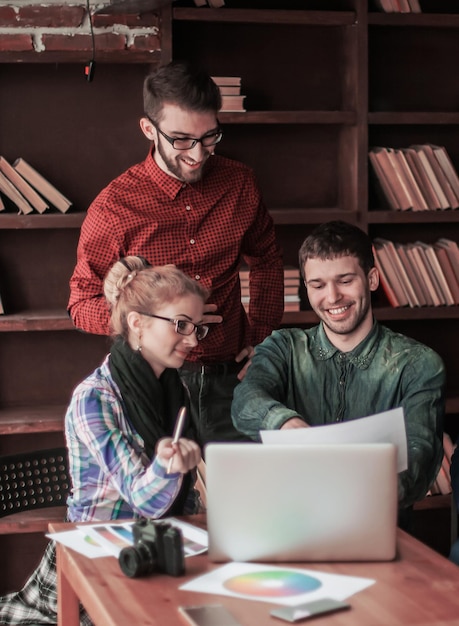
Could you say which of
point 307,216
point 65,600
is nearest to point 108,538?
point 65,600

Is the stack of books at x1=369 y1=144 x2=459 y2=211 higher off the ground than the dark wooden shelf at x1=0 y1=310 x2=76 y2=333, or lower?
higher

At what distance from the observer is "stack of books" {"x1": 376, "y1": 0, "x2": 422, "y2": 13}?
12.2 ft

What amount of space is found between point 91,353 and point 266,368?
1.45 meters

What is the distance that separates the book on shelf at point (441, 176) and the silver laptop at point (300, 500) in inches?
90.5

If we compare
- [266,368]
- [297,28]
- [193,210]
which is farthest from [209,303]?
[297,28]

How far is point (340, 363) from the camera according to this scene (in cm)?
252

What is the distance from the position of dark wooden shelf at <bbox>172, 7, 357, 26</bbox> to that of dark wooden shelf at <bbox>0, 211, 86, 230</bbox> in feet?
2.54

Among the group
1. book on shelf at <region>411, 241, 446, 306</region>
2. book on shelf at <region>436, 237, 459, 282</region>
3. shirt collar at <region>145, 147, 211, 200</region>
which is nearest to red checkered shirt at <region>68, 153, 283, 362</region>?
shirt collar at <region>145, 147, 211, 200</region>

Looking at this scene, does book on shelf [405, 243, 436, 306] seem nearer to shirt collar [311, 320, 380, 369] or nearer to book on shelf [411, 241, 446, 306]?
book on shelf [411, 241, 446, 306]

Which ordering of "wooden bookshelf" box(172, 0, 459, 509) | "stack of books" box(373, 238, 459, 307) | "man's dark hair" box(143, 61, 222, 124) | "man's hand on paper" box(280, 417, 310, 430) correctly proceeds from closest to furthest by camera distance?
"man's hand on paper" box(280, 417, 310, 430) < "man's dark hair" box(143, 61, 222, 124) < "wooden bookshelf" box(172, 0, 459, 509) < "stack of books" box(373, 238, 459, 307)

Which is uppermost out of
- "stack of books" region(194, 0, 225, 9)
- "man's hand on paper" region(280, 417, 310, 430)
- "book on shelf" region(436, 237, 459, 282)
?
"stack of books" region(194, 0, 225, 9)

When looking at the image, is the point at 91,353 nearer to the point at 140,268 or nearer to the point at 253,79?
the point at 253,79

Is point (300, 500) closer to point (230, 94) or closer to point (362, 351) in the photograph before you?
point (362, 351)

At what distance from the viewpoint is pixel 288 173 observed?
4000mm
